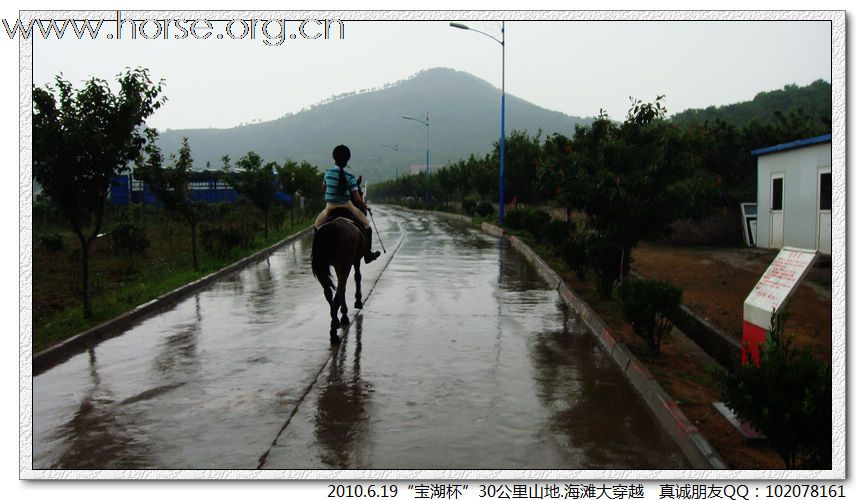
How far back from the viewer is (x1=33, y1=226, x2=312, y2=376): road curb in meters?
7.36

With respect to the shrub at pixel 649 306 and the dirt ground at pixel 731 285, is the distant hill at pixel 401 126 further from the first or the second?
the shrub at pixel 649 306

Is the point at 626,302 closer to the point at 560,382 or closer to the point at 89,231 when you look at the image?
the point at 560,382

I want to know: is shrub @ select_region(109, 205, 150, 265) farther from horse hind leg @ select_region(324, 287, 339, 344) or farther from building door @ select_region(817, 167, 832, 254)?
building door @ select_region(817, 167, 832, 254)

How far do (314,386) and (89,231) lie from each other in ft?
73.4

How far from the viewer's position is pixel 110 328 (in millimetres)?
9070

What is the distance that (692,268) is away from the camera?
54.0ft

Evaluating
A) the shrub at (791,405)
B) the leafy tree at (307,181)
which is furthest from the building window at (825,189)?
the leafy tree at (307,181)

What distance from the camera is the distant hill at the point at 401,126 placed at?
491ft

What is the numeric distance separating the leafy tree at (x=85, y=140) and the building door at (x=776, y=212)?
1671 centimetres

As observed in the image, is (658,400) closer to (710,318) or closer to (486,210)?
(710,318)

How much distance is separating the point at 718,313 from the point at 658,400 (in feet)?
17.6

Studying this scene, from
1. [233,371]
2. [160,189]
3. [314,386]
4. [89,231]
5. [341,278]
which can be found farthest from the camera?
[89,231]

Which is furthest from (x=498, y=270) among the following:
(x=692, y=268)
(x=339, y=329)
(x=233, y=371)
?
(x=233, y=371)

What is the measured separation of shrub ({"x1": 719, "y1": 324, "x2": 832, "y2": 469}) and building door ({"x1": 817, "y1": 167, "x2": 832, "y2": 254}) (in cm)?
1377
